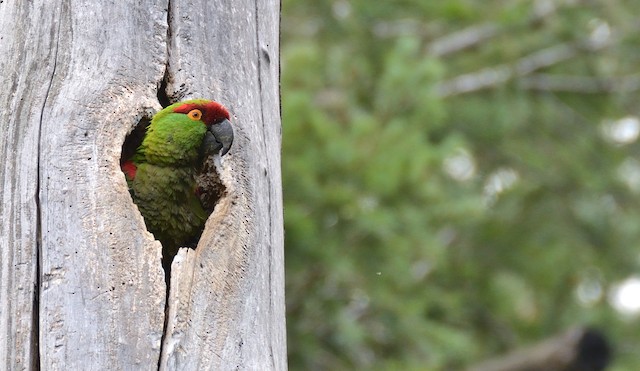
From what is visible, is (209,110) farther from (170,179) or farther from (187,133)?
(170,179)

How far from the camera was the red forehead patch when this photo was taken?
2.81m

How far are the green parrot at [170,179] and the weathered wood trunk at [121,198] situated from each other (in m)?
0.21

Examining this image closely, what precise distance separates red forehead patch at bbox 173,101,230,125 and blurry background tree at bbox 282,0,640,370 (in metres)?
2.91

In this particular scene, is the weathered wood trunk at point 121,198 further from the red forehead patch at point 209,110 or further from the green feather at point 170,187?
the green feather at point 170,187

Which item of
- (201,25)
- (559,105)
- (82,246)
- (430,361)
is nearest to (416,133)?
(430,361)

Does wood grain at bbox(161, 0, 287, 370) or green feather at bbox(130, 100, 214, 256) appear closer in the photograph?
wood grain at bbox(161, 0, 287, 370)

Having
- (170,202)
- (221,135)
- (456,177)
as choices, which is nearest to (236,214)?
(221,135)

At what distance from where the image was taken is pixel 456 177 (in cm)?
1028

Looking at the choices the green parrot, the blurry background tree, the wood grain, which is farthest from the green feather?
the blurry background tree

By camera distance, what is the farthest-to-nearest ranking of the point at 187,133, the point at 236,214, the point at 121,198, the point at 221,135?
the point at 187,133 < the point at 221,135 < the point at 236,214 < the point at 121,198

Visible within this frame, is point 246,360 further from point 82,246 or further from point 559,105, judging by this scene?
point 559,105

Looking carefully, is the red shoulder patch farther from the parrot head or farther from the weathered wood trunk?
the weathered wood trunk

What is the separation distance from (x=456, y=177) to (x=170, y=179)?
7384mm

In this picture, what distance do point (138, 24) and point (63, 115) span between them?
0.40 m
